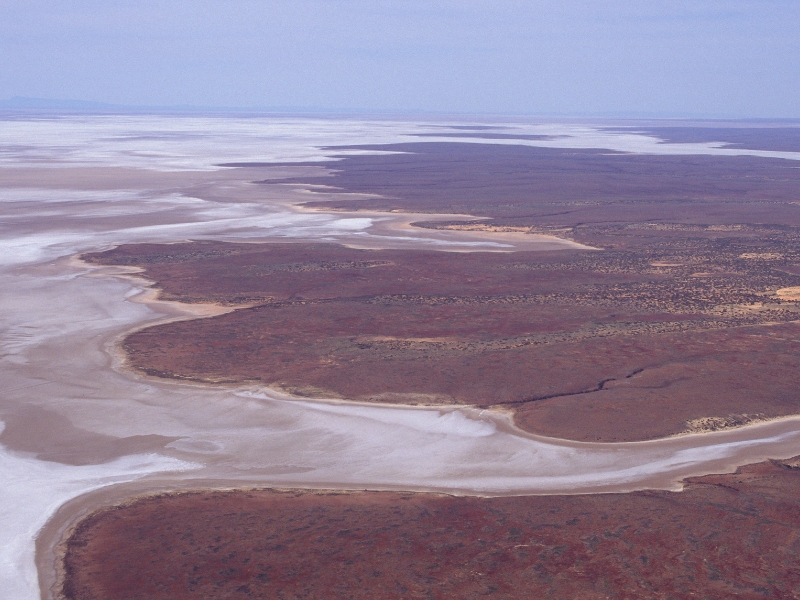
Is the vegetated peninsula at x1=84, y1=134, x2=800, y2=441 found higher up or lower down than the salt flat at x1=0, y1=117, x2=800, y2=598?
higher up

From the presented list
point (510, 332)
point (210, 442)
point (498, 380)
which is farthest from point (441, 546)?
point (510, 332)

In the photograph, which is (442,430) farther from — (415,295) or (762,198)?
(762,198)

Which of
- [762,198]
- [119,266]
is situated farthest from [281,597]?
[762,198]

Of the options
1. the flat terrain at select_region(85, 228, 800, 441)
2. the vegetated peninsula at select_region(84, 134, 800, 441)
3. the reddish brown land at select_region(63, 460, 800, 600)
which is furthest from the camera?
the vegetated peninsula at select_region(84, 134, 800, 441)

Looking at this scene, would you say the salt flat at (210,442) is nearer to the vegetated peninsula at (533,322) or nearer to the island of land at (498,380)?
the island of land at (498,380)

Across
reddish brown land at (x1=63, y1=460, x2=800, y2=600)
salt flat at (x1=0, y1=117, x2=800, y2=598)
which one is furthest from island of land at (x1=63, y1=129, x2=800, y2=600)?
salt flat at (x1=0, y1=117, x2=800, y2=598)

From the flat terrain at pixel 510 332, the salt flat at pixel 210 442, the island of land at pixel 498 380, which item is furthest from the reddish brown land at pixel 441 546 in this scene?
the flat terrain at pixel 510 332

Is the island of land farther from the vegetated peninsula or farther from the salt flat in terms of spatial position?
the salt flat

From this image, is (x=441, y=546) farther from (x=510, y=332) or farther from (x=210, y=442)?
(x=510, y=332)
